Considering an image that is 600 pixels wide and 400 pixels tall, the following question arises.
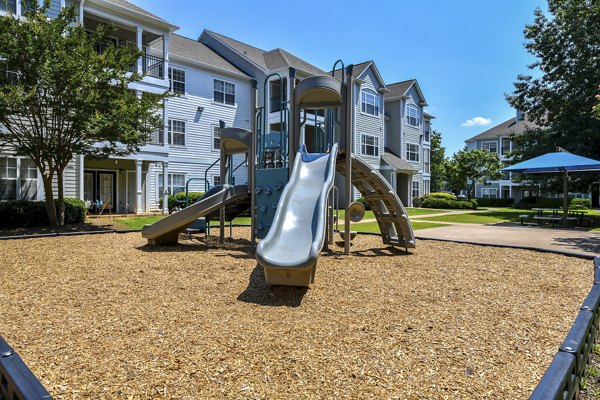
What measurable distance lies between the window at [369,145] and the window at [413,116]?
17.5 feet

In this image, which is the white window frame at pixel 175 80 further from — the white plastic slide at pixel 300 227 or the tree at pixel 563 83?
the tree at pixel 563 83

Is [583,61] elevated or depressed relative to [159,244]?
elevated

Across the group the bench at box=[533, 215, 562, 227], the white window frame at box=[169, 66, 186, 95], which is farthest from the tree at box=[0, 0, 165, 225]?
the bench at box=[533, 215, 562, 227]

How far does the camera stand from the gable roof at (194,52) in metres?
22.3

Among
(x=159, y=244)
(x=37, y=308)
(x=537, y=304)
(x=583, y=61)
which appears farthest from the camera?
(x=583, y=61)

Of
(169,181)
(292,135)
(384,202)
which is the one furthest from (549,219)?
(169,181)

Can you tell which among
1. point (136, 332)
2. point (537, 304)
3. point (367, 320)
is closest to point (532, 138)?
point (537, 304)

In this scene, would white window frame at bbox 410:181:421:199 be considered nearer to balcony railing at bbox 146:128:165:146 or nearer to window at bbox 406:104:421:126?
window at bbox 406:104:421:126

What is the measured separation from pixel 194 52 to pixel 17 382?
24456 millimetres

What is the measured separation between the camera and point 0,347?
2.76m

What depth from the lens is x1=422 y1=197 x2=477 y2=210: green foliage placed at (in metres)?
31.5

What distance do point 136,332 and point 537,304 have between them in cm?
454

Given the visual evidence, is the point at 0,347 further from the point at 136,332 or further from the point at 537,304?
the point at 537,304

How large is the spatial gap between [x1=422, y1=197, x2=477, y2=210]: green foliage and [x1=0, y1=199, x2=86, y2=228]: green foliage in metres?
26.3
